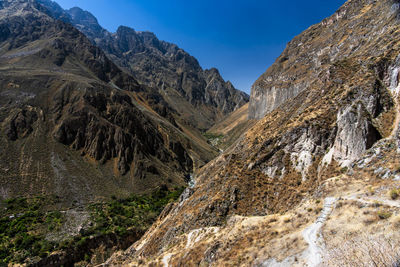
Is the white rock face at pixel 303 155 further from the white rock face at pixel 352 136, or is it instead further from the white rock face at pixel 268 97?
the white rock face at pixel 268 97

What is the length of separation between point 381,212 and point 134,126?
9852cm

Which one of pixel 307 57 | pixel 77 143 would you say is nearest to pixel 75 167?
pixel 77 143

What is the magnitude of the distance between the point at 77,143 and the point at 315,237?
88.0 meters

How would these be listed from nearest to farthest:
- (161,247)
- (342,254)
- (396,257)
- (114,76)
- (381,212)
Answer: (396,257) < (342,254) < (381,212) < (161,247) < (114,76)

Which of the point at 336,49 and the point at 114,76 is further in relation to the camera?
the point at 114,76

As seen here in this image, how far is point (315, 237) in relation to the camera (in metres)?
13.2

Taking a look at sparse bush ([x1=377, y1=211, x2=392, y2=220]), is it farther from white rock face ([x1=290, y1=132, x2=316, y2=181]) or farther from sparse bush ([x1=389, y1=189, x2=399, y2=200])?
white rock face ([x1=290, y1=132, x2=316, y2=181])

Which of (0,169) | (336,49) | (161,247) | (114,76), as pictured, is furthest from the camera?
(114,76)

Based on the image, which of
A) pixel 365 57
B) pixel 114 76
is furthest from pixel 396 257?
pixel 114 76

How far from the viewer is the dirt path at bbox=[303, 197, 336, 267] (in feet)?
38.2

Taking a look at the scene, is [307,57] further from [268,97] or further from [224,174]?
[224,174]

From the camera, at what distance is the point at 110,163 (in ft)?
276

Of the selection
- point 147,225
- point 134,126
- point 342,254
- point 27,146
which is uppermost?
point 134,126

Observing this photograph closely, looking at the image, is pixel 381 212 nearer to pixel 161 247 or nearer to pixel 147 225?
pixel 161 247
